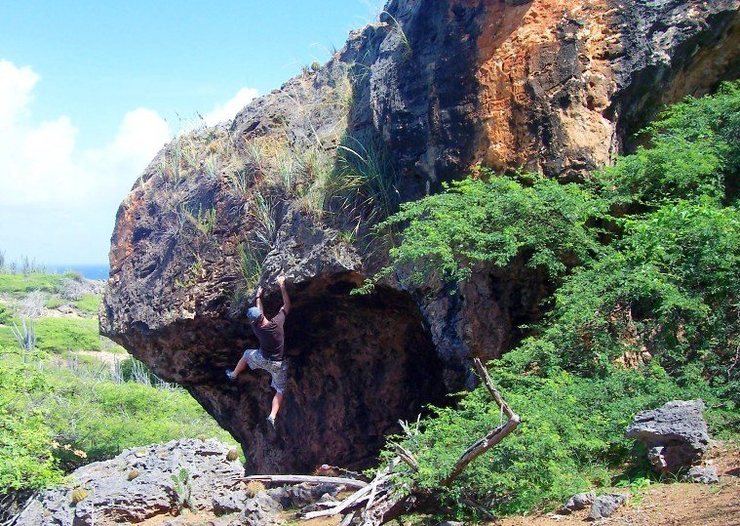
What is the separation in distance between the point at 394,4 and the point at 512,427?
7.36 meters

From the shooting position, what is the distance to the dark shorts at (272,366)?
35.5ft

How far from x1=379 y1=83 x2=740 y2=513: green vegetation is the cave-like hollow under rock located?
143 centimetres

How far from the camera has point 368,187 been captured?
1040 centimetres

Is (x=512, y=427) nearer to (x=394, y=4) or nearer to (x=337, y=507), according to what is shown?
(x=337, y=507)

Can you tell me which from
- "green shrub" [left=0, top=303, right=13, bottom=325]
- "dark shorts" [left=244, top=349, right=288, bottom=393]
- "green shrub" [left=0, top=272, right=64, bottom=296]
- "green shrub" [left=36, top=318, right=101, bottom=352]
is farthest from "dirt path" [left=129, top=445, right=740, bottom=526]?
"green shrub" [left=0, top=272, right=64, bottom=296]

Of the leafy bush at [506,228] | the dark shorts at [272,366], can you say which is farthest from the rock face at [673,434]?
the dark shorts at [272,366]

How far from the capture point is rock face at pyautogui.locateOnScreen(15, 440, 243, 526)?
9398 millimetres

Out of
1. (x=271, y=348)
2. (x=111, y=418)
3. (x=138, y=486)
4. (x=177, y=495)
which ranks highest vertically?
(x=271, y=348)

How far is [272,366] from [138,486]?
2.20m

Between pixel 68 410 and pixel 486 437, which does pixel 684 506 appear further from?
pixel 68 410

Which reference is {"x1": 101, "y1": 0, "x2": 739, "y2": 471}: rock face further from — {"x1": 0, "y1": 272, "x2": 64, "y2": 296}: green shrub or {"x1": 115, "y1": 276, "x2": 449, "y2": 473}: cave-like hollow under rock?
{"x1": 0, "y1": 272, "x2": 64, "y2": 296}: green shrub

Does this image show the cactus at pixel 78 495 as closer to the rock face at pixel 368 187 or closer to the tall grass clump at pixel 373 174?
the rock face at pixel 368 187

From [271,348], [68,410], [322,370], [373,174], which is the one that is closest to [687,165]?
[373,174]

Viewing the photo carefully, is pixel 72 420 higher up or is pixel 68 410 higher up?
pixel 68 410
